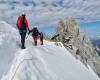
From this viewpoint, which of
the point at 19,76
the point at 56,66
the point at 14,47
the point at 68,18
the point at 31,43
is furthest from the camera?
the point at 68,18

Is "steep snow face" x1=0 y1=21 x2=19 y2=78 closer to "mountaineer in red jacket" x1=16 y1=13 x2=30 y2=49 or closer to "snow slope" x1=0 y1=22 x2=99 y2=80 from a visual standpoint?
"snow slope" x1=0 y1=22 x2=99 y2=80

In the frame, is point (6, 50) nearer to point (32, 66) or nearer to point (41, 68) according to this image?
point (32, 66)

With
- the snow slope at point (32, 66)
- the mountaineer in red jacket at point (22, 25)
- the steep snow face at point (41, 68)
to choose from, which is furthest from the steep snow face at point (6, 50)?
the mountaineer in red jacket at point (22, 25)

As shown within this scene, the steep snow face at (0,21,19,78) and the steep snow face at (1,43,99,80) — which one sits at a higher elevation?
the steep snow face at (0,21,19,78)

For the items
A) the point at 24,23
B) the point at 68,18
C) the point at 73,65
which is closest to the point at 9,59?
the point at 24,23

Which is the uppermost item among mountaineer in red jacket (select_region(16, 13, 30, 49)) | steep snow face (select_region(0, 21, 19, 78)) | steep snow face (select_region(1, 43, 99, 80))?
mountaineer in red jacket (select_region(16, 13, 30, 49))

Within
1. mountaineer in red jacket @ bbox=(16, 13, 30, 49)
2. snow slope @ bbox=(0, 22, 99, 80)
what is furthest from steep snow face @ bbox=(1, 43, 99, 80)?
mountaineer in red jacket @ bbox=(16, 13, 30, 49)

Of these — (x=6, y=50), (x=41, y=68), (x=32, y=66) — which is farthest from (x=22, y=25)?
(x=32, y=66)

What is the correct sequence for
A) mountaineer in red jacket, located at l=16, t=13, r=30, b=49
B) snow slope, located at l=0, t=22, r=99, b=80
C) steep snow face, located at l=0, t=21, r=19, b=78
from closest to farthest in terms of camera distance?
snow slope, located at l=0, t=22, r=99, b=80 < steep snow face, located at l=0, t=21, r=19, b=78 < mountaineer in red jacket, located at l=16, t=13, r=30, b=49

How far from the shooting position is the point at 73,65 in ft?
75.2

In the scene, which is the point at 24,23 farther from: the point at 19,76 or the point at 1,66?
the point at 19,76

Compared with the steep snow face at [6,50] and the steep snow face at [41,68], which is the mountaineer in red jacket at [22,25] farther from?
the steep snow face at [41,68]

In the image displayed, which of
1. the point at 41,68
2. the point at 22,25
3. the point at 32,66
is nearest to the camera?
the point at 32,66

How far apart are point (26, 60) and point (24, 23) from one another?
233 inches
